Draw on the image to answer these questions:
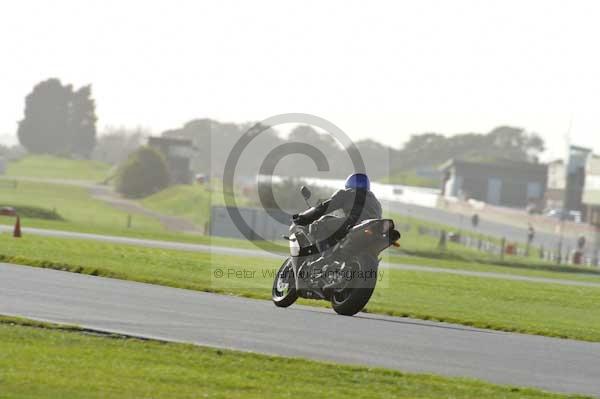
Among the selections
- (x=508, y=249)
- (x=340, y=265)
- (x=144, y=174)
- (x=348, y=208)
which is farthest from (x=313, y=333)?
(x=144, y=174)

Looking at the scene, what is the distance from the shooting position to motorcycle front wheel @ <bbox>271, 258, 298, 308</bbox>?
1886 centimetres

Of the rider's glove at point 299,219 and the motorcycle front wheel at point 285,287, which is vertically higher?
the rider's glove at point 299,219

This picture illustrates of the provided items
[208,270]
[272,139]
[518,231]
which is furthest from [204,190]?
[208,270]

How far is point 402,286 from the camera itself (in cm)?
2980

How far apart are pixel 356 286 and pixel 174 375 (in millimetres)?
6525

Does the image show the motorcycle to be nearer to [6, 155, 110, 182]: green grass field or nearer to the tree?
the tree

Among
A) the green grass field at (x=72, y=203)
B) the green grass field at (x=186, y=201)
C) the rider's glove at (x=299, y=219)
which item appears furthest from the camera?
the green grass field at (x=186, y=201)

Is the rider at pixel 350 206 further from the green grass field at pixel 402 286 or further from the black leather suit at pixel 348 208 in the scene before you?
the green grass field at pixel 402 286

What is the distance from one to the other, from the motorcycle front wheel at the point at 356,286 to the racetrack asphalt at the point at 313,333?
19cm

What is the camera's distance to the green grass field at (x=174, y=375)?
34.2 feet

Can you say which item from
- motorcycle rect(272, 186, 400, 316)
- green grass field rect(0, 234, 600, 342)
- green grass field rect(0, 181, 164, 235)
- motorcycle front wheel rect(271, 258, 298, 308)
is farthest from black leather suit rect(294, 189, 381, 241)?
green grass field rect(0, 181, 164, 235)

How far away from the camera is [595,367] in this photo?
47.9 feet

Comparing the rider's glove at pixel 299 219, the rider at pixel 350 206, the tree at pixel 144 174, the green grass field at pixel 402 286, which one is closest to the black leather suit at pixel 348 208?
the rider at pixel 350 206

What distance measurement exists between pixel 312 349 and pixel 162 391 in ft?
Answer: 12.0
